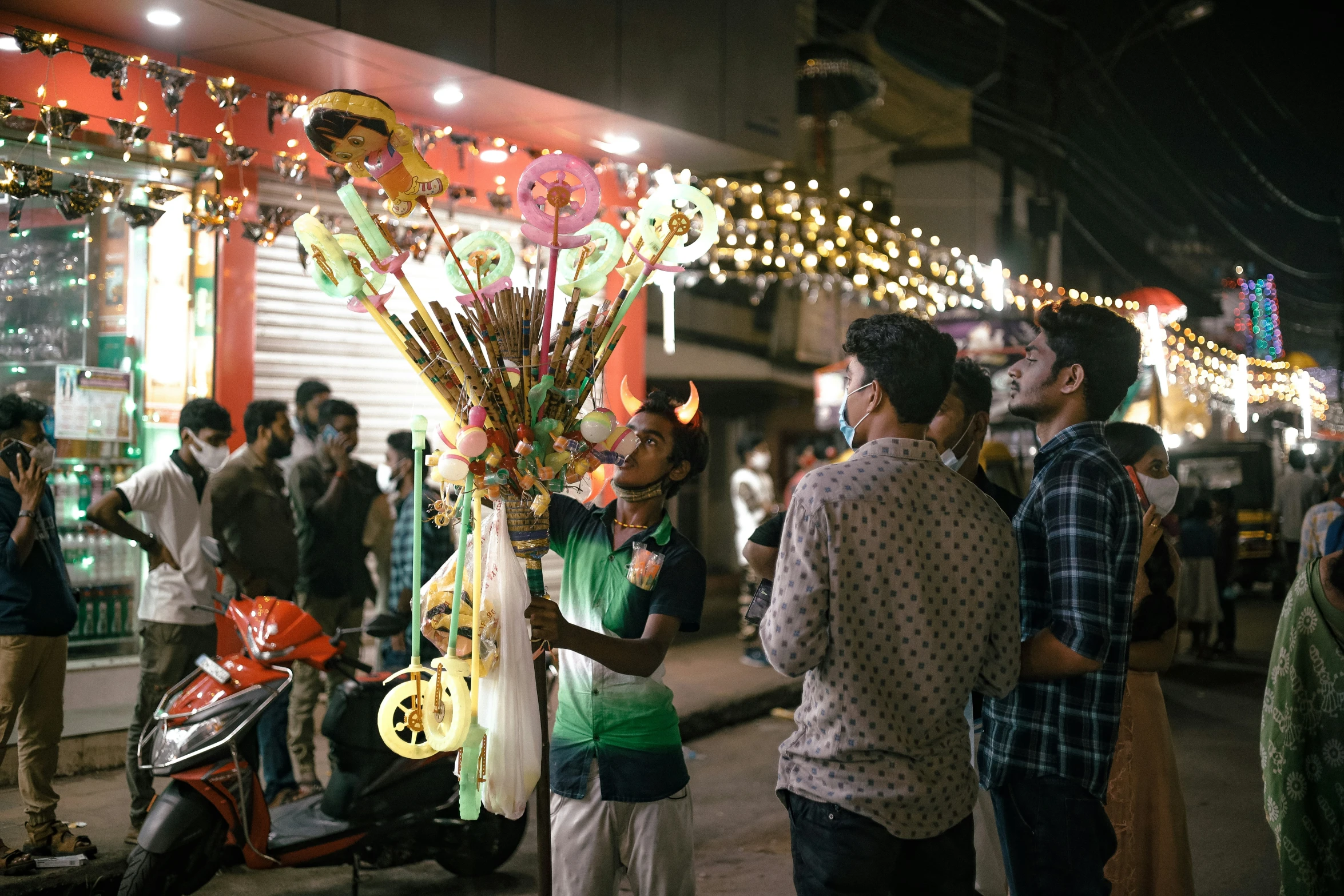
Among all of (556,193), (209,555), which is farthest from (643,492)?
(209,555)

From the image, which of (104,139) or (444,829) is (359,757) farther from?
(104,139)

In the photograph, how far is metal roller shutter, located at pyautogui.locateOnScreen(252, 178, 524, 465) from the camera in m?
8.30

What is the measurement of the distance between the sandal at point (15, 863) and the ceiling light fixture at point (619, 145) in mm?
7138

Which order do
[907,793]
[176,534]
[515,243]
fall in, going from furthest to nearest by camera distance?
[515,243] < [176,534] < [907,793]

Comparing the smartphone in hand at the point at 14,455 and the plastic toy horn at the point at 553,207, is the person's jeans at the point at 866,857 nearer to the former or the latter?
the plastic toy horn at the point at 553,207

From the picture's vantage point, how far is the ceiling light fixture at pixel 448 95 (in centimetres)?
855

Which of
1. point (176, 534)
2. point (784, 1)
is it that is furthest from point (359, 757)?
point (784, 1)

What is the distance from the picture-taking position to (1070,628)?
8.96ft

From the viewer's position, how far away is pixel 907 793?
252 cm

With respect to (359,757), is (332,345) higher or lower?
higher

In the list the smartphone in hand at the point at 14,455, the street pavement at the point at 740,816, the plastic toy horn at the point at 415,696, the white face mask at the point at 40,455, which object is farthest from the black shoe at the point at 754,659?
the plastic toy horn at the point at 415,696

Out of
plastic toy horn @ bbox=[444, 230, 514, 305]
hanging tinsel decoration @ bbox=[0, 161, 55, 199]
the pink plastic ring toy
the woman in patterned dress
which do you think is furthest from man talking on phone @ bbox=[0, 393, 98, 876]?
the woman in patterned dress

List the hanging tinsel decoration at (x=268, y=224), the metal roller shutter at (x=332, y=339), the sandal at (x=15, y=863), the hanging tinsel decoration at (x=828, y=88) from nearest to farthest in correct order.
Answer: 1. the sandal at (x=15, y=863)
2. the hanging tinsel decoration at (x=268, y=224)
3. the metal roller shutter at (x=332, y=339)
4. the hanging tinsel decoration at (x=828, y=88)

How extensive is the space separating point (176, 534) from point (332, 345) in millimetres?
3104
